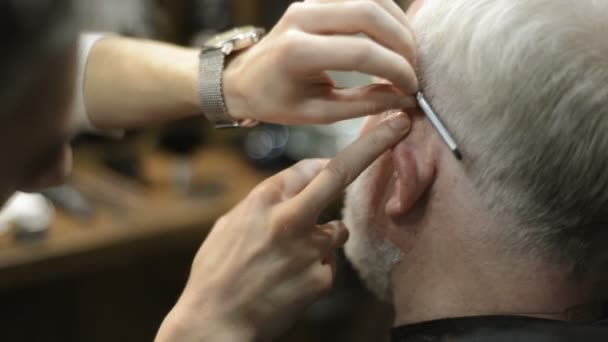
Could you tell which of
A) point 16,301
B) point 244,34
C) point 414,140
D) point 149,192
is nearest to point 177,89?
point 244,34

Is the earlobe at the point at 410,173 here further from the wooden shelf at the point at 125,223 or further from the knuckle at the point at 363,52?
the wooden shelf at the point at 125,223

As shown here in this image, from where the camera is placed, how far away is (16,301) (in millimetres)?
2303

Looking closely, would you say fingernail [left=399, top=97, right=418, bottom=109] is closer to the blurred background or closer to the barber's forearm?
the barber's forearm

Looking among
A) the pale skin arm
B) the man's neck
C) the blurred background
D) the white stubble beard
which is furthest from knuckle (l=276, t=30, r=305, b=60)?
the blurred background

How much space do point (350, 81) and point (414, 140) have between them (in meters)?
1.05

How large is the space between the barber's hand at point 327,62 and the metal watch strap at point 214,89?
0.23 ft

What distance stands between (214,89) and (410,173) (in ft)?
1.06

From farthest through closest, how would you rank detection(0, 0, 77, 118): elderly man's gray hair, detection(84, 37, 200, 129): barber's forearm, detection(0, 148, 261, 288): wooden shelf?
1. detection(0, 148, 261, 288): wooden shelf
2. detection(84, 37, 200, 129): barber's forearm
3. detection(0, 0, 77, 118): elderly man's gray hair

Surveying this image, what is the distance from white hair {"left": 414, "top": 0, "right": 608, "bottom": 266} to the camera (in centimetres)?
89

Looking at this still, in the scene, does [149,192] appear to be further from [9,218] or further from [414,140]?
[414,140]

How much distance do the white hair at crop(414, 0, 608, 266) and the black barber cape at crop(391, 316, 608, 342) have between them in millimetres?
91

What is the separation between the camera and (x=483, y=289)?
3.37ft

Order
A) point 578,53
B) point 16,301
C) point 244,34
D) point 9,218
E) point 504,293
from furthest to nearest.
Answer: point 16,301
point 9,218
point 244,34
point 504,293
point 578,53

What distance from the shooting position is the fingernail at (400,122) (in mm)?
994
